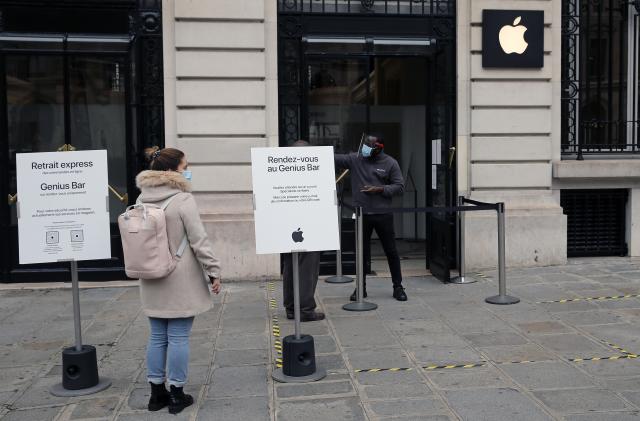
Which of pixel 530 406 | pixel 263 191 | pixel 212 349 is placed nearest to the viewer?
pixel 530 406

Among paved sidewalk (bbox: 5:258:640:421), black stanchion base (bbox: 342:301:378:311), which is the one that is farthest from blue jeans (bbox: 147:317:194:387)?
black stanchion base (bbox: 342:301:378:311)

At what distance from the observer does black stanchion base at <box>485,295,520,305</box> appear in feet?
25.9

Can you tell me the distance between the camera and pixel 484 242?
9961 millimetres

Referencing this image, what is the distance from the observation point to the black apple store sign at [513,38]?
390 inches

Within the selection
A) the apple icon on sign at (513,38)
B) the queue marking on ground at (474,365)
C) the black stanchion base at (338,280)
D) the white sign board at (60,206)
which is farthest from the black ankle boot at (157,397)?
the apple icon on sign at (513,38)

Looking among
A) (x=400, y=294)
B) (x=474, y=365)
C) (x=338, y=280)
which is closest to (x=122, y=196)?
(x=338, y=280)

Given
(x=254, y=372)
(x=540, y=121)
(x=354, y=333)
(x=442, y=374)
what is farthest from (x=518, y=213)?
(x=254, y=372)

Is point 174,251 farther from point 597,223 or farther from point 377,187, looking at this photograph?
point 597,223

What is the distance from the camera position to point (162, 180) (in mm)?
4660

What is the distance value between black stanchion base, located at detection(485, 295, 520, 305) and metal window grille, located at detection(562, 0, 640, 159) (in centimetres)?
351

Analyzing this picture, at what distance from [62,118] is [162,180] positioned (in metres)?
5.54

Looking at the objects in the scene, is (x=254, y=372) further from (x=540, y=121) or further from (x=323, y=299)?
(x=540, y=121)

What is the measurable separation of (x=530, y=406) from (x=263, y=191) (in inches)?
97.8

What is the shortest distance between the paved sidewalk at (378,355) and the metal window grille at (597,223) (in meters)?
1.88
